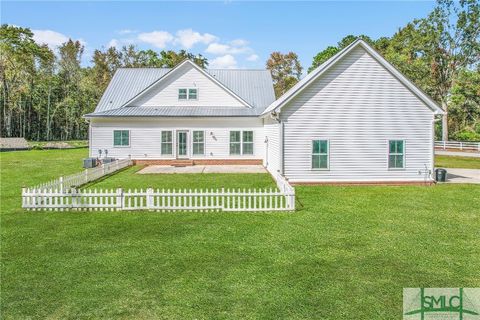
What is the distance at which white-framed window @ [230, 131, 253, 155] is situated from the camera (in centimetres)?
2553

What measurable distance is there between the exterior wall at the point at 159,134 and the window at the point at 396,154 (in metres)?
9.64

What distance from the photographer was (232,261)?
679 centimetres

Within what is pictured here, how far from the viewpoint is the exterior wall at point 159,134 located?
81.7 feet

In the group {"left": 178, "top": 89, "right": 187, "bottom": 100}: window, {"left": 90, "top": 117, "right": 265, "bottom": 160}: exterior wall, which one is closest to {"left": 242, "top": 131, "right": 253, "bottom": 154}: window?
{"left": 90, "top": 117, "right": 265, "bottom": 160}: exterior wall

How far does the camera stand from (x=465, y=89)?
42531 mm

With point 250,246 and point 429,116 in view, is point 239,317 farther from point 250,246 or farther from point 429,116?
point 429,116

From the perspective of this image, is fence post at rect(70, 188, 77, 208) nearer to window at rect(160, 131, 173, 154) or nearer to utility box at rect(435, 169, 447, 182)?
window at rect(160, 131, 173, 154)

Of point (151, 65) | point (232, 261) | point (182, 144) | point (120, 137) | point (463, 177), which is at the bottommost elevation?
point (232, 261)

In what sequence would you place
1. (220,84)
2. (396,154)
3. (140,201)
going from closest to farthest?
(140,201) < (396,154) < (220,84)

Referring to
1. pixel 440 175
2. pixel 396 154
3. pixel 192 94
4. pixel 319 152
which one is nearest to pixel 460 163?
pixel 440 175

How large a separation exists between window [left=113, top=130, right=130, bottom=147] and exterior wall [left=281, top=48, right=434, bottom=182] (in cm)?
1313

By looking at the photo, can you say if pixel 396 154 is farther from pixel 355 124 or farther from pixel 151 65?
pixel 151 65

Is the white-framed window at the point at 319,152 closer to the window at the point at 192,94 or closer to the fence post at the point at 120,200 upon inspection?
the fence post at the point at 120,200

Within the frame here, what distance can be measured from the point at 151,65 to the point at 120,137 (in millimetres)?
35481
